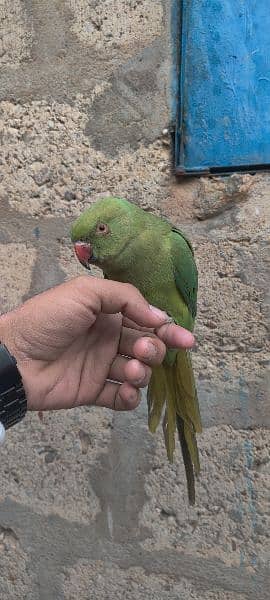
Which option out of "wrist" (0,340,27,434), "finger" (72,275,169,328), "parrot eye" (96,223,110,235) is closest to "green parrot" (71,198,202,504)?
"parrot eye" (96,223,110,235)

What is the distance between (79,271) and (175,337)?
1.62ft

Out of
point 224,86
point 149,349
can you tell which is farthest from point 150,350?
point 224,86

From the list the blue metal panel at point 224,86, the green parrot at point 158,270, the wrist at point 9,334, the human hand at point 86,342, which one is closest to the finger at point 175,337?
the human hand at point 86,342

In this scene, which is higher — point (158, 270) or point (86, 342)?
point (158, 270)

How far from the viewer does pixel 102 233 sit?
1118 mm

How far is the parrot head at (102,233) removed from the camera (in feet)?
3.67

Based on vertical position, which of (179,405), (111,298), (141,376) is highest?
(111,298)

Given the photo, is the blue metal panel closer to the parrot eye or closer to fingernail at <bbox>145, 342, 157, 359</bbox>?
the parrot eye

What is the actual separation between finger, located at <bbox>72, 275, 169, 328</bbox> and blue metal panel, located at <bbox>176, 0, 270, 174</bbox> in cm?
47

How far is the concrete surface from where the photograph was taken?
138 centimetres

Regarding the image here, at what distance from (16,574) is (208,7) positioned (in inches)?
57.5

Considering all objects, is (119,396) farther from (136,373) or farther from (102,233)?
(102,233)

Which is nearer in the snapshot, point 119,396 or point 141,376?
point 141,376

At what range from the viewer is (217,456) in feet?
4.60
